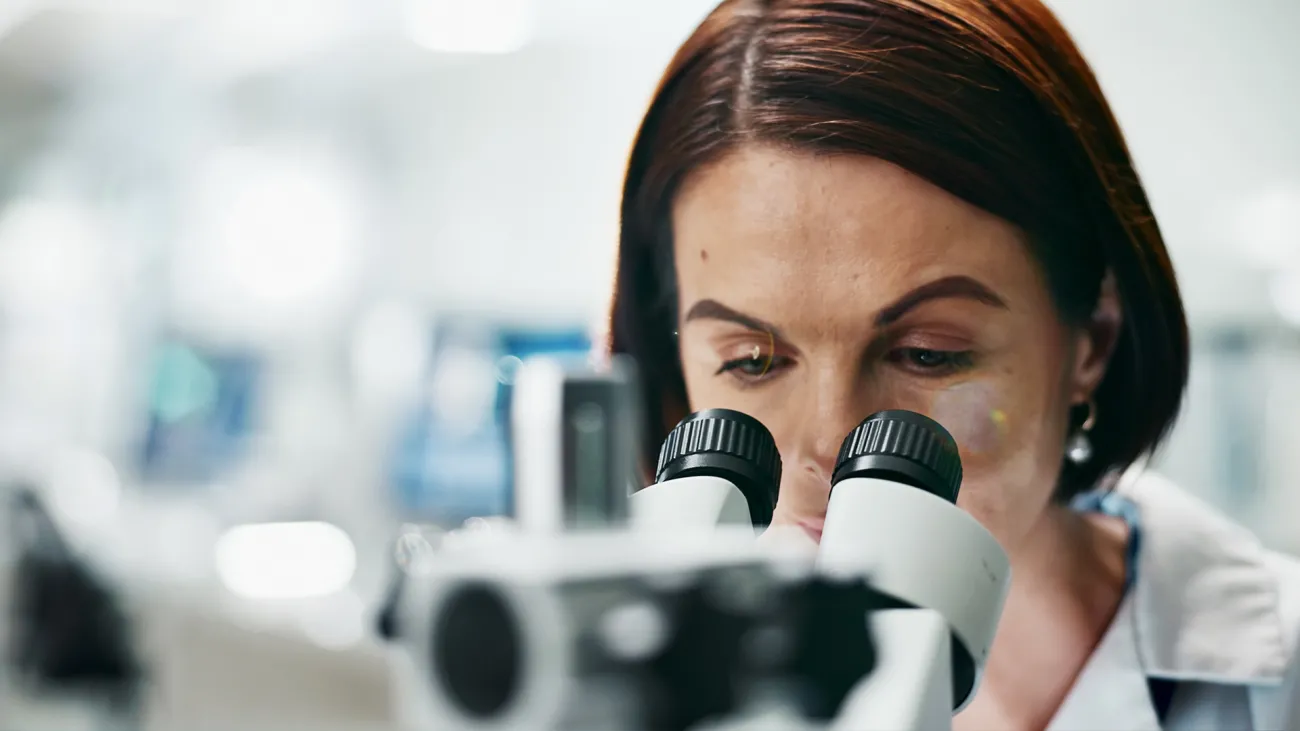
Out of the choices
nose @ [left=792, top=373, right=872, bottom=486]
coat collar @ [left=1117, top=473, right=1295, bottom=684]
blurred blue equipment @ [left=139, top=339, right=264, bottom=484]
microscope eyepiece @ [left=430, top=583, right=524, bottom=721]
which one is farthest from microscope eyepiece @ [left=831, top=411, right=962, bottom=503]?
blurred blue equipment @ [left=139, top=339, right=264, bottom=484]

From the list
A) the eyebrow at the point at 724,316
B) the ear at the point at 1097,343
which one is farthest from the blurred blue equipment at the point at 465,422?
the ear at the point at 1097,343

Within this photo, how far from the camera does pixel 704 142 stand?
114 centimetres

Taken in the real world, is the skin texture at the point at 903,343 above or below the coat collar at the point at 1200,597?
above

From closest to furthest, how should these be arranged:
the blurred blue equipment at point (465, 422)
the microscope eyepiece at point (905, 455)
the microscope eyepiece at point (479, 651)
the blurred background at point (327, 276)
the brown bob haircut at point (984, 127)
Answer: the microscope eyepiece at point (479, 651), the microscope eyepiece at point (905, 455), the brown bob haircut at point (984, 127), the blurred background at point (327, 276), the blurred blue equipment at point (465, 422)

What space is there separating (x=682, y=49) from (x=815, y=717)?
750mm

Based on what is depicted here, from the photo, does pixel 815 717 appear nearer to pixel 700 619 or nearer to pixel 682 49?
pixel 700 619

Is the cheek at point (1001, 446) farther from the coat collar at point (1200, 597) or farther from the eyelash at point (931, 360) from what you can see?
the coat collar at point (1200, 597)

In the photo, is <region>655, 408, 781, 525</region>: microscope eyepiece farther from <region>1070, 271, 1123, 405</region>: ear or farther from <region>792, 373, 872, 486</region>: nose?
<region>1070, 271, 1123, 405</region>: ear

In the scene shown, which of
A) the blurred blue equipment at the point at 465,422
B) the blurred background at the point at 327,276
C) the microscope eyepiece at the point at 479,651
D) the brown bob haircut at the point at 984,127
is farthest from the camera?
the blurred blue equipment at the point at 465,422

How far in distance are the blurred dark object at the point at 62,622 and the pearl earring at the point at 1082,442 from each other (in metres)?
1.22

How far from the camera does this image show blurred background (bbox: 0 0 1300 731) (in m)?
1.17

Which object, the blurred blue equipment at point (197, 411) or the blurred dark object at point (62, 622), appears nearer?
the blurred dark object at point (62, 622)

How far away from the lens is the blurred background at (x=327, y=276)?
1173 mm

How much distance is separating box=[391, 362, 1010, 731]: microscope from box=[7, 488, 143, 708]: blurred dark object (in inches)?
36.2
